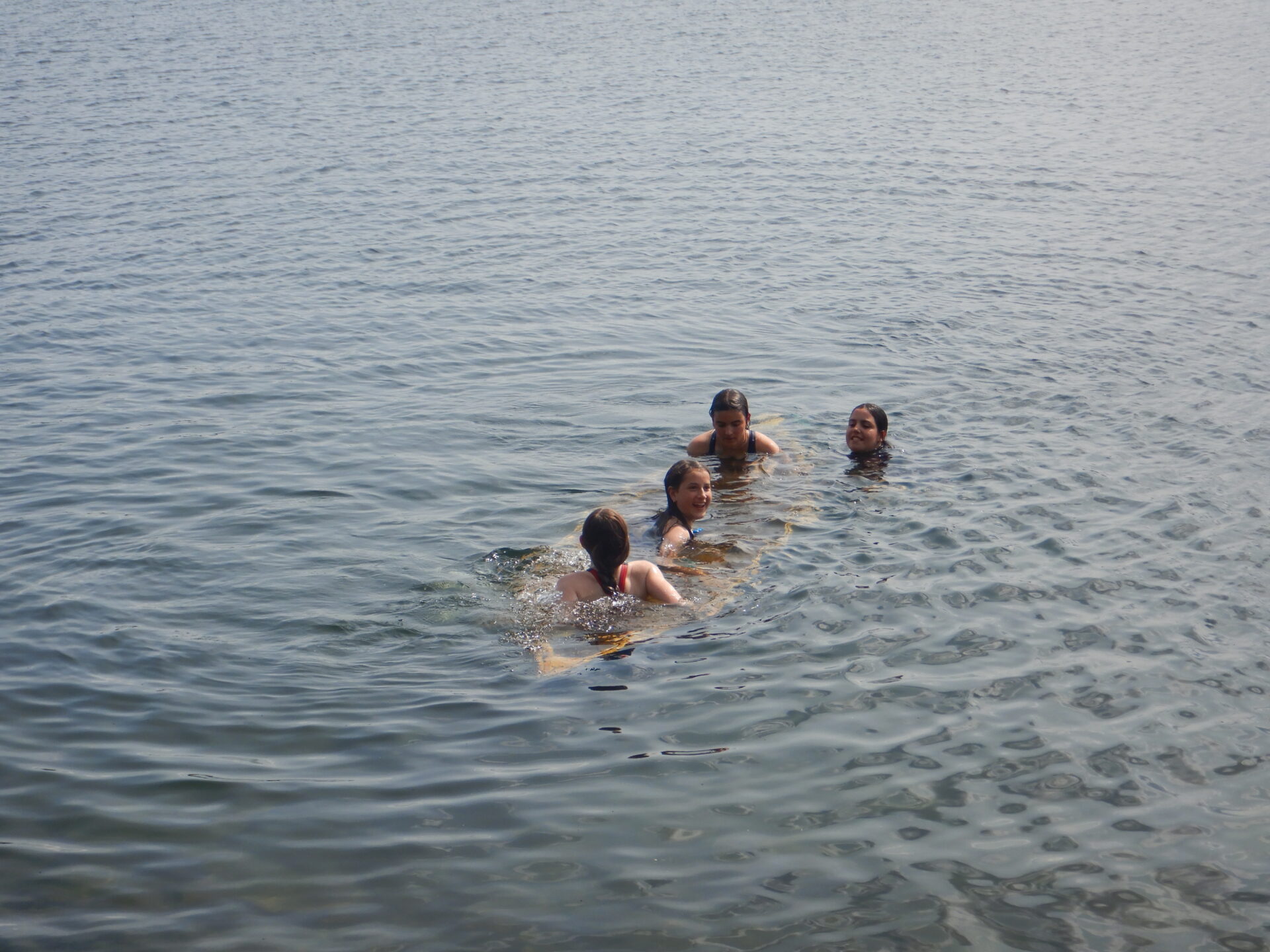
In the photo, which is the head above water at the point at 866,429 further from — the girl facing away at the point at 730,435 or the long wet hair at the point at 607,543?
the long wet hair at the point at 607,543

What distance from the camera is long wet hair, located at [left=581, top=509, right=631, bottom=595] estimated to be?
8.40m

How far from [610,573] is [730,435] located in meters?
3.49

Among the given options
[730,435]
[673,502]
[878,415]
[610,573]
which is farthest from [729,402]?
[610,573]

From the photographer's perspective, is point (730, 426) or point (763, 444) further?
point (763, 444)

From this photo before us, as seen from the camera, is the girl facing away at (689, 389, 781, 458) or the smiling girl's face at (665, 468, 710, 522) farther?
the girl facing away at (689, 389, 781, 458)

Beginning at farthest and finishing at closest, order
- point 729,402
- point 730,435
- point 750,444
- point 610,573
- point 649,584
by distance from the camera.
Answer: point 750,444 → point 730,435 → point 729,402 → point 649,584 → point 610,573

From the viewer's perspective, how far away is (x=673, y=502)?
1006 cm

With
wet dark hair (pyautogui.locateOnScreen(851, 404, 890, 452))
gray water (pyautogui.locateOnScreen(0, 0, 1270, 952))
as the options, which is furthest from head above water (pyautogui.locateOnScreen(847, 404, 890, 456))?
gray water (pyautogui.locateOnScreen(0, 0, 1270, 952))

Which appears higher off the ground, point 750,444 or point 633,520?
point 750,444

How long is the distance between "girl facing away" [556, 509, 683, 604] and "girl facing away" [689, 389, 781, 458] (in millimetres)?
3098

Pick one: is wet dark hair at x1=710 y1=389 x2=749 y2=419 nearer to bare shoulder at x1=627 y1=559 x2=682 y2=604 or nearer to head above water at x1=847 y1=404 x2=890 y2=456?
head above water at x1=847 y1=404 x2=890 y2=456

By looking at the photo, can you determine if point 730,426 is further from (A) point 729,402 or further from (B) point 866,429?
(B) point 866,429

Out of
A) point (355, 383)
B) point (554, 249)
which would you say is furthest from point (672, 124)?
point (355, 383)

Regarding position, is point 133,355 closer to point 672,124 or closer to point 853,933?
point 853,933
